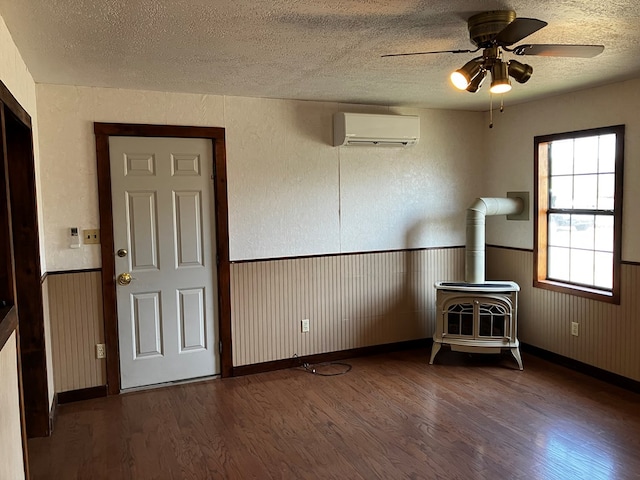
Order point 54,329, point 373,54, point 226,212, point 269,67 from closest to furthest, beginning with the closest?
1. point 373,54
2. point 269,67
3. point 54,329
4. point 226,212

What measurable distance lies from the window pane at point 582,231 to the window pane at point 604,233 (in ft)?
0.16

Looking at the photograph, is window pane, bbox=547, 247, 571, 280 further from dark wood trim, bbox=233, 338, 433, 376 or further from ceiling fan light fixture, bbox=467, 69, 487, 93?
ceiling fan light fixture, bbox=467, 69, 487, 93

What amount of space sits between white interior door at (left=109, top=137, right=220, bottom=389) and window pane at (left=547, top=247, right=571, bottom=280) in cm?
293

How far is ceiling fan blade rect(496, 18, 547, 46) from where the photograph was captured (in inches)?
78.7

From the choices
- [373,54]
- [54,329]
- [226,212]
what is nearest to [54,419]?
[54,329]

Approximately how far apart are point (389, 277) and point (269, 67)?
91.9 inches

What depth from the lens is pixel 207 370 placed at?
4.13 meters

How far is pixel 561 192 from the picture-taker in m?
4.36

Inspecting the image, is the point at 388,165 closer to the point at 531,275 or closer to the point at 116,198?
the point at 531,275

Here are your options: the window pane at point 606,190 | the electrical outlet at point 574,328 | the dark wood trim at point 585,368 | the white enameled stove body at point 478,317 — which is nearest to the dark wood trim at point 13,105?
the white enameled stove body at point 478,317

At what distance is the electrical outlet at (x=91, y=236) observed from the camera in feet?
12.0

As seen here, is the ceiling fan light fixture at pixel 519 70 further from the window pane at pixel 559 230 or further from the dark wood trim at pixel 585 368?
the dark wood trim at pixel 585 368

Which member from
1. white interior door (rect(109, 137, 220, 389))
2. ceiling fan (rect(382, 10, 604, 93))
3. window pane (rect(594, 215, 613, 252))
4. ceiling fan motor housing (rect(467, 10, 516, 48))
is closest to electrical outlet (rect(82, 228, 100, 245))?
white interior door (rect(109, 137, 220, 389))

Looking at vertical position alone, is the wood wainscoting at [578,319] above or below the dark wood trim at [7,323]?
below
